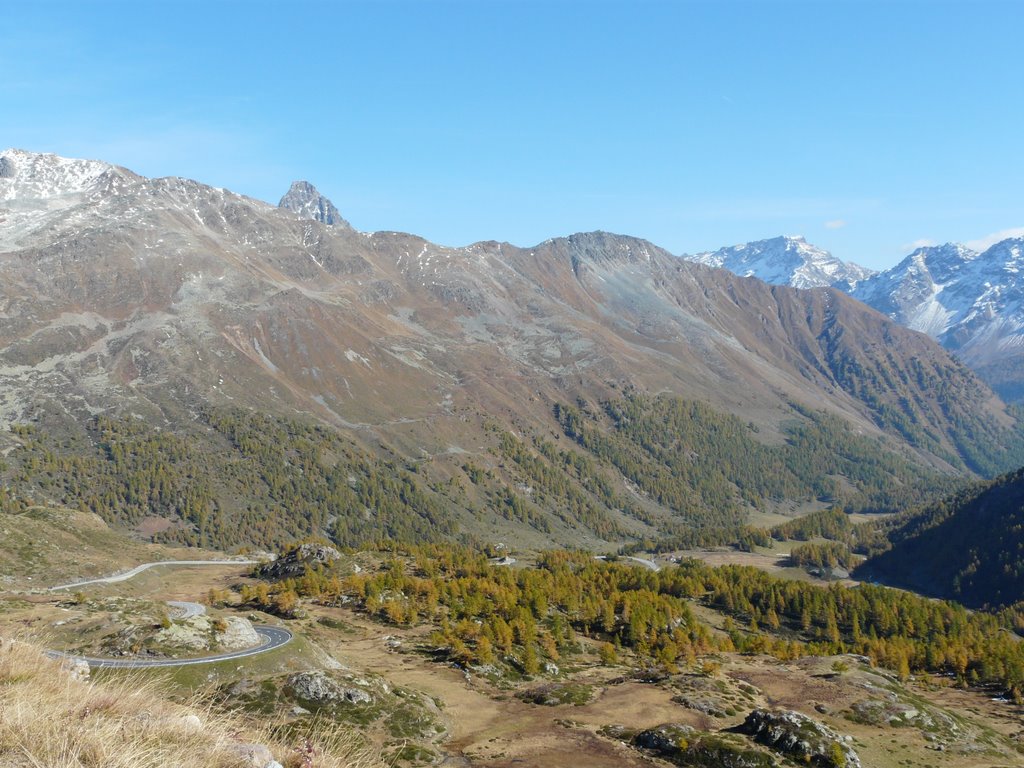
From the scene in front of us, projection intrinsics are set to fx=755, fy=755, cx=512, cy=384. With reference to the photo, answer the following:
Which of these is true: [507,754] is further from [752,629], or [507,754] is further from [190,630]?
[752,629]

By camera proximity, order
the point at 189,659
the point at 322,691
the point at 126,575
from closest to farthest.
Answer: the point at 322,691, the point at 189,659, the point at 126,575

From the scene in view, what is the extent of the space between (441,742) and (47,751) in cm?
7696

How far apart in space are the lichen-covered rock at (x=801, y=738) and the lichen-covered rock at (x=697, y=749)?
3.66 metres

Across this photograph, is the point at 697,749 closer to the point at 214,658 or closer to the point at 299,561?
the point at 214,658

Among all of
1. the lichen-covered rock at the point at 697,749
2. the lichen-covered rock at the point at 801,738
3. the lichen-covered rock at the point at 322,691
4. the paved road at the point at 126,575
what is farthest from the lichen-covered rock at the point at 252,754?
the paved road at the point at 126,575

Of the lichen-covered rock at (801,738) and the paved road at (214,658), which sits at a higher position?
the paved road at (214,658)

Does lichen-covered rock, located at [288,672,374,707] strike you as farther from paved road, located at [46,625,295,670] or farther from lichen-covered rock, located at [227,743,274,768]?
lichen-covered rock, located at [227,743,274,768]

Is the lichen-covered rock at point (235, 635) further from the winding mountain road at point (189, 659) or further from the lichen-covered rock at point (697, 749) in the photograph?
the lichen-covered rock at point (697, 749)

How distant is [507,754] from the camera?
7556cm

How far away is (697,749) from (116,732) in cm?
7786

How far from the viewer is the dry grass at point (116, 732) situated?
1084 centimetres

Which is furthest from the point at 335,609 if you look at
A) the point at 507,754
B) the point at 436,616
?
the point at 507,754

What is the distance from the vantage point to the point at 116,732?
11.7 meters

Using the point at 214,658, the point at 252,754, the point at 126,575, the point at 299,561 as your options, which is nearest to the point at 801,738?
the point at 214,658
